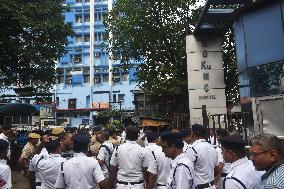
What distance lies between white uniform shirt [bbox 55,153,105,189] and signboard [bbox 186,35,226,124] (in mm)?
7298

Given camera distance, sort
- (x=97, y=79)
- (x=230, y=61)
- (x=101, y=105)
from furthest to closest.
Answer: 1. (x=97, y=79)
2. (x=101, y=105)
3. (x=230, y=61)

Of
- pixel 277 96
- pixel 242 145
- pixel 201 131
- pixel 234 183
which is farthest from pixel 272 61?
pixel 234 183

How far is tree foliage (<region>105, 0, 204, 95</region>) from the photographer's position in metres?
24.0

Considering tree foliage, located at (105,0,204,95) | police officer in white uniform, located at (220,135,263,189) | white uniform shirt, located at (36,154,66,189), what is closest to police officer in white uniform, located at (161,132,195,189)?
police officer in white uniform, located at (220,135,263,189)

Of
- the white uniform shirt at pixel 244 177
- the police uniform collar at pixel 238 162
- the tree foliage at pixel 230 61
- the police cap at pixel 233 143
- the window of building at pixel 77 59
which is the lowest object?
the white uniform shirt at pixel 244 177

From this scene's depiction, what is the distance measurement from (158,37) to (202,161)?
63.8 feet

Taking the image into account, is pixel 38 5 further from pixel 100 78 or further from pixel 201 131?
pixel 100 78

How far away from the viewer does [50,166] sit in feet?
20.7

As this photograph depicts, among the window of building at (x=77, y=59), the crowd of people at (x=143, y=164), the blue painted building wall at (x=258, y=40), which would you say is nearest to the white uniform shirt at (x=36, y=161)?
the crowd of people at (x=143, y=164)

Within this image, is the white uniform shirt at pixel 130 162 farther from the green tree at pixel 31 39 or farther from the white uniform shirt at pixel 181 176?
the green tree at pixel 31 39

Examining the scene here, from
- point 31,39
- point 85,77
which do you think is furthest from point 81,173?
point 85,77

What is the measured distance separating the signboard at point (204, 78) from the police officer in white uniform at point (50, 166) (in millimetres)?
6883

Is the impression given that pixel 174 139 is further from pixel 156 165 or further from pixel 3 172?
pixel 3 172

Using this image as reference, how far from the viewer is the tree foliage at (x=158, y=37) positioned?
24.0m
